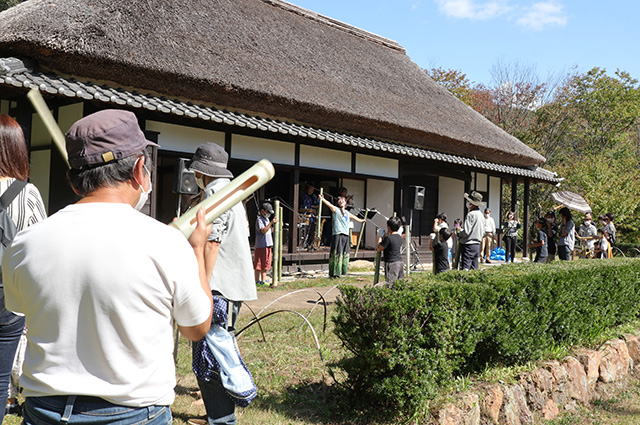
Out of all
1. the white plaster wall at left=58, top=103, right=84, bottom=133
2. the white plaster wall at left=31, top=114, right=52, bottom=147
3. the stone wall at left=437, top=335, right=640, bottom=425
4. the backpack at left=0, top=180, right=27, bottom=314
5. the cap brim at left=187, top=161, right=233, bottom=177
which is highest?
the white plaster wall at left=58, top=103, right=84, bottom=133

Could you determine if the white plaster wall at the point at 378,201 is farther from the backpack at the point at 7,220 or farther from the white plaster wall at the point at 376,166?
the backpack at the point at 7,220

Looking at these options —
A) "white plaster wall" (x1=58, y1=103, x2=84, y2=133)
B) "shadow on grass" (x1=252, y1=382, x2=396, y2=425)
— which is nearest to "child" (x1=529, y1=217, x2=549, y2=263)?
"shadow on grass" (x1=252, y1=382, x2=396, y2=425)

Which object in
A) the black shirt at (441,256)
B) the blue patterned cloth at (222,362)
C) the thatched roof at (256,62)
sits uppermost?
the thatched roof at (256,62)

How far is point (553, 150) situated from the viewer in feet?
84.6

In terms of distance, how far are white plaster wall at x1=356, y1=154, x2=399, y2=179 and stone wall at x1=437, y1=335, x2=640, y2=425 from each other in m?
7.47

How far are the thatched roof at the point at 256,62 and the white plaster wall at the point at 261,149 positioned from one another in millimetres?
681

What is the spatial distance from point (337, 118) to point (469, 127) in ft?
18.7

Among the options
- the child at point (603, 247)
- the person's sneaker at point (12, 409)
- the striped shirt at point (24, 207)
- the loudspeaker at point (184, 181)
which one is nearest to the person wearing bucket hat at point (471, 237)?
the loudspeaker at point (184, 181)

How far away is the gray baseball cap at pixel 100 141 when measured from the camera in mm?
1405

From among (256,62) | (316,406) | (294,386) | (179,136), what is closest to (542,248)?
(256,62)

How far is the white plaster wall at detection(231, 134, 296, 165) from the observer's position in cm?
1027

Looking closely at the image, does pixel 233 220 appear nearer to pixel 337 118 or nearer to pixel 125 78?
pixel 125 78

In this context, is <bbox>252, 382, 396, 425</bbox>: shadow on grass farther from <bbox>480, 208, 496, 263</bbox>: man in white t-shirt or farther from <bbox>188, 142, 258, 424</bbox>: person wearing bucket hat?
<bbox>480, 208, 496, 263</bbox>: man in white t-shirt

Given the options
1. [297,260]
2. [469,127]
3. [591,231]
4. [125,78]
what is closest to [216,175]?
[125,78]
